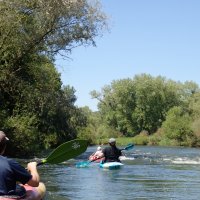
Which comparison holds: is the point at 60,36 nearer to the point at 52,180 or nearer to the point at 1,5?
the point at 1,5

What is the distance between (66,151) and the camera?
941 centimetres

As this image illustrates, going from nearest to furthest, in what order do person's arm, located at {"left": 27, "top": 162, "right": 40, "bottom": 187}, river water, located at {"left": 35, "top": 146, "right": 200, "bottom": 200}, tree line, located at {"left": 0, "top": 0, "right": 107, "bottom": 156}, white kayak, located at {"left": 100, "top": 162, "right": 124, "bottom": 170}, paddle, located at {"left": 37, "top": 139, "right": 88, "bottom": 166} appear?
1. person's arm, located at {"left": 27, "top": 162, "right": 40, "bottom": 187}
2. paddle, located at {"left": 37, "top": 139, "right": 88, "bottom": 166}
3. river water, located at {"left": 35, "top": 146, "right": 200, "bottom": 200}
4. white kayak, located at {"left": 100, "top": 162, "right": 124, "bottom": 170}
5. tree line, located at {"left": 0, "top": 0, "right": 107, "bottom": 156}

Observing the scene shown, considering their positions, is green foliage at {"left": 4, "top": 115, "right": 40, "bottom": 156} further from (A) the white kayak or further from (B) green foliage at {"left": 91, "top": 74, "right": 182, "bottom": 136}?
(B) green foliage at {"left": 91, "top": 74, "right": 182, "bottom": 136}

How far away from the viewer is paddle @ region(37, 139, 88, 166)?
9036mm

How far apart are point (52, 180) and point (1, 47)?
10.8 metres

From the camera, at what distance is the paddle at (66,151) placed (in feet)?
29.6

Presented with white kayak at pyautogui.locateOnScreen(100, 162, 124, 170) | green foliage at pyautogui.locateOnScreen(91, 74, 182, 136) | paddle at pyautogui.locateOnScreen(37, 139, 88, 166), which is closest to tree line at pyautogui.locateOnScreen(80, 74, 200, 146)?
green foliage at pyautogui.locateOnScreen(91, 74, 182, 136)

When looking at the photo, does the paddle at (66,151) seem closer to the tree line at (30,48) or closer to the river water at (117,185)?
the river water at (117,185)

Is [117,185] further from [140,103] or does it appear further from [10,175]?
[140,103]

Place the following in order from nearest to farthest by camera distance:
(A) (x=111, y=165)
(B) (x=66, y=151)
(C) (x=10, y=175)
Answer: (C) (x=10, y=175), (B) (x=66, y=151), (A) (x=111, y=165)

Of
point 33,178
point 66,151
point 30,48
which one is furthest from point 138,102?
point 33,178

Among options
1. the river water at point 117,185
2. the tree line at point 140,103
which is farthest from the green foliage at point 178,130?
the river water at point 117,185

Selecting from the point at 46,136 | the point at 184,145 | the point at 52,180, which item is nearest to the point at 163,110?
the point at 184,145

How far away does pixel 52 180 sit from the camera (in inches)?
555
